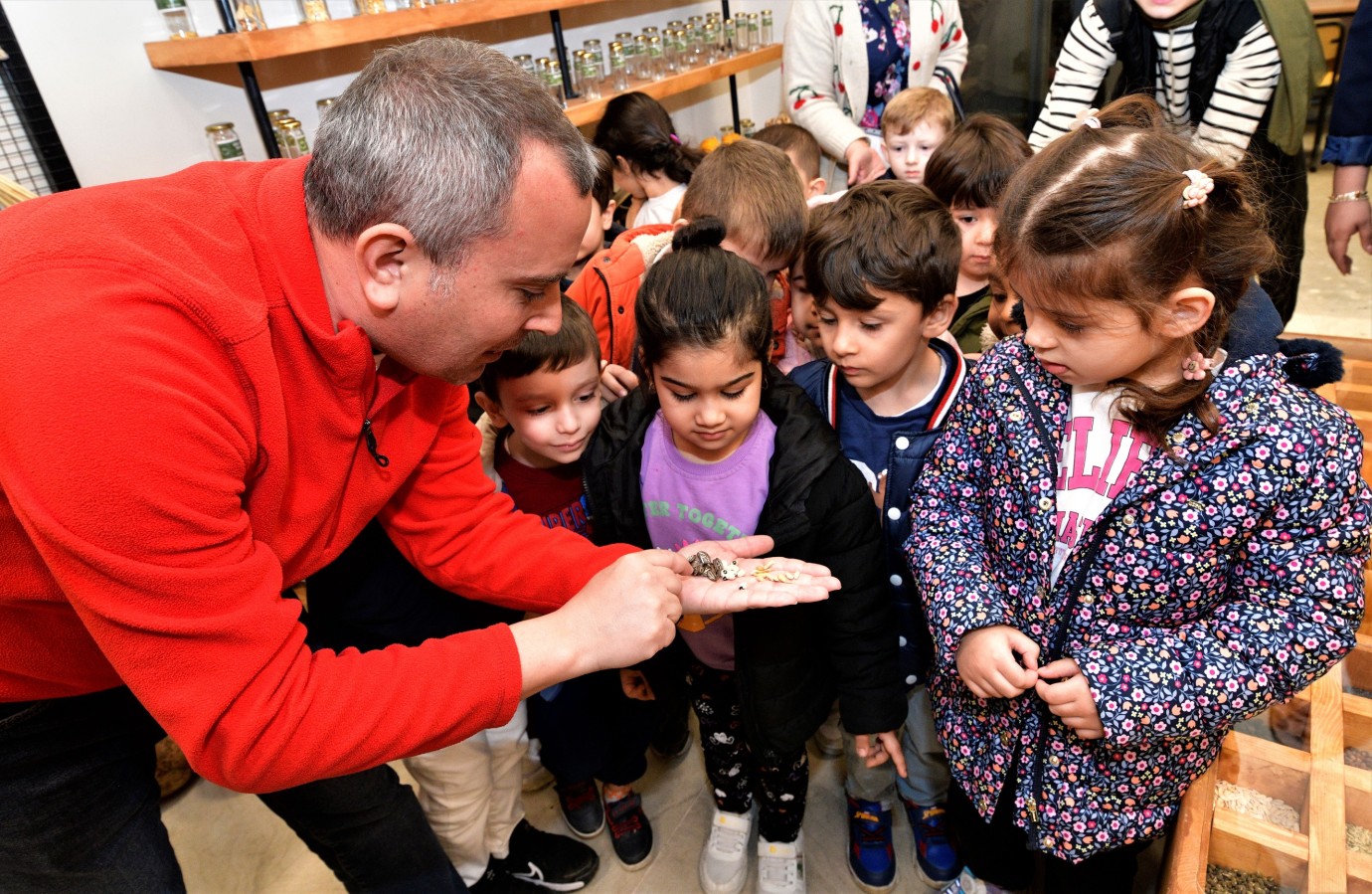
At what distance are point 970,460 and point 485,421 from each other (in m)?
0.96

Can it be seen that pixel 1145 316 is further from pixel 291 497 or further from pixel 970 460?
pixel 291 497

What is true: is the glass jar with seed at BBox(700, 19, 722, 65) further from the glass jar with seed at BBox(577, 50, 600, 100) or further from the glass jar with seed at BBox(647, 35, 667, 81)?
the glass jar with seed at BBox(577, 50, 600, 100)

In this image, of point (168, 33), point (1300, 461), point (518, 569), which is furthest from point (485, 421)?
point (168, 33)

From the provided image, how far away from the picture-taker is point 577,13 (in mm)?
3469

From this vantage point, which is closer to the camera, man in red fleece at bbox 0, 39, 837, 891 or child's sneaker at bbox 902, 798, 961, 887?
man in red fleece at bbox 0, 39, 837, 891

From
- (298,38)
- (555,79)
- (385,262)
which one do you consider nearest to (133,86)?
(298,38)

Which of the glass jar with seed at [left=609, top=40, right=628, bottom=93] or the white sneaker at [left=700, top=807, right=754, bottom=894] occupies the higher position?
the glass jar with seed at [left=609, top=40, right=628, bottom=93]

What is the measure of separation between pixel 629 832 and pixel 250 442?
4.20 feet

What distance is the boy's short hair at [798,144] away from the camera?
2.60 meters

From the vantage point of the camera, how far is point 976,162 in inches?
73.3

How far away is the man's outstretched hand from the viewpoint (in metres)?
1.13

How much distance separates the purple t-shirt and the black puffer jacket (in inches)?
0.7

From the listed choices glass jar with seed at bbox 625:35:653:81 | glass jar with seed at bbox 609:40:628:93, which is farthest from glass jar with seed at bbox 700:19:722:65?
glass jar with seed at bbox 609:40:628:93

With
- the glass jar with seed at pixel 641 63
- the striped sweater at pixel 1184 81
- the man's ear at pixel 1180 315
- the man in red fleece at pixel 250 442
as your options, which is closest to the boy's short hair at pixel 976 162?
the striped sweater at pixel 1184 81
